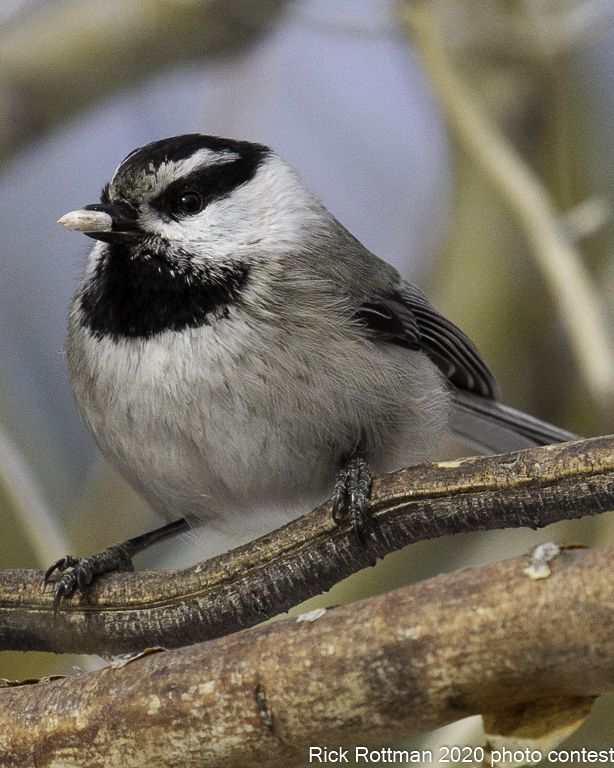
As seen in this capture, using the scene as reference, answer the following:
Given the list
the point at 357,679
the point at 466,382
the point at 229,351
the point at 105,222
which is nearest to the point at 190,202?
→ the point at 105,222

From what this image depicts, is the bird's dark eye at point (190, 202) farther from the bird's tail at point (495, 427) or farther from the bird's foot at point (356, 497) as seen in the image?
the bird's tail at point (495, 427)

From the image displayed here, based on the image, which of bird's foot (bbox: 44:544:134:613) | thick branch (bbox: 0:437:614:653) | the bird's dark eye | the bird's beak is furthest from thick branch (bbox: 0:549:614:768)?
the bird's dark eye

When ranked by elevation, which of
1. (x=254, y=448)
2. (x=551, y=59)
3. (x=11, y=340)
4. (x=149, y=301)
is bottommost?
(x=254, y=448)

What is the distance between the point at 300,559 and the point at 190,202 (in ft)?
2.58

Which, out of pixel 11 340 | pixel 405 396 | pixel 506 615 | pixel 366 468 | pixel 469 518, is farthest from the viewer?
pixel 11 340

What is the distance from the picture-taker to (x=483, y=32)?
303cm

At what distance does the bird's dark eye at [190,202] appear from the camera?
5.77ft

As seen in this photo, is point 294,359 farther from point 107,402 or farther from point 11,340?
point 11,340

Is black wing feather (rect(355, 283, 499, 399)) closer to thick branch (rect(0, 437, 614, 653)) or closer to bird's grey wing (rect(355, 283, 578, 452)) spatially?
bird's grey wing (rect(355, 283, 578, 452))

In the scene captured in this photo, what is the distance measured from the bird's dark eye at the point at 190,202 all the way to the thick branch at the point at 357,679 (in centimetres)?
93

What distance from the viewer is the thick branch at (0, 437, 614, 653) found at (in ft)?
3.97

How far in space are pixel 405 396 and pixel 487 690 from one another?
91 centimetres

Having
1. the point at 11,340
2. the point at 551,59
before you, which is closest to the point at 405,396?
the point at 11,340

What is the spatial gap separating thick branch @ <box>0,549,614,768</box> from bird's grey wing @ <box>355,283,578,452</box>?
0.99 meters
